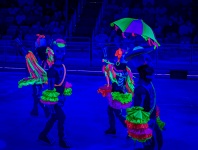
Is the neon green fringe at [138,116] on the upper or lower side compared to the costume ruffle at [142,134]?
upper

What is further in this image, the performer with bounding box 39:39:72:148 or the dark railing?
the dark railing

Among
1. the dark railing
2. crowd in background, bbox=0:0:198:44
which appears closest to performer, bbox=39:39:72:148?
the dark railing

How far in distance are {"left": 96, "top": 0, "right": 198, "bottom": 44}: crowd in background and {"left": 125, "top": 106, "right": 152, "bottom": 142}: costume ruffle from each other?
17.6 meters

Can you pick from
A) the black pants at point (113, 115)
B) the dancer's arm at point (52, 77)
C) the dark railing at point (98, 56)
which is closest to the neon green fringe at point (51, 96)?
the dancer's arm at point (52, 77)

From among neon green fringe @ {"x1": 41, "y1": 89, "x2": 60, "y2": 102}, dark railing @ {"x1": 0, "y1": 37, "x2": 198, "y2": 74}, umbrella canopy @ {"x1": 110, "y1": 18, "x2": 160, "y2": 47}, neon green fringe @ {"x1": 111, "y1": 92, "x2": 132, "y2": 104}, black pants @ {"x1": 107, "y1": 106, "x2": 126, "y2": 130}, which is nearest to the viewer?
umbrella canopy @ {"x1": 110, "y1": 18, "x2": 160, "y2": 47}

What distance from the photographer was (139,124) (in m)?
4.76

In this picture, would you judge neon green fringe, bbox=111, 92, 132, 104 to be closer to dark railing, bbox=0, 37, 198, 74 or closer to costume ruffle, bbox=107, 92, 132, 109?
costume ruffle, bbox=107, 92, 132, 109

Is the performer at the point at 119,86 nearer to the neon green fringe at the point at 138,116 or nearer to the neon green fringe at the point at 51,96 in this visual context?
the neon green fringe at the point at 51,96

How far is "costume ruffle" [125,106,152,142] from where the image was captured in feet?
15.6

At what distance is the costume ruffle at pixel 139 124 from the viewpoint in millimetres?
4762

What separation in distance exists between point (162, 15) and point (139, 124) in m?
18.8

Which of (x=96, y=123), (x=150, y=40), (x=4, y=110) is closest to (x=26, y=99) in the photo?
(x=4, y=110)

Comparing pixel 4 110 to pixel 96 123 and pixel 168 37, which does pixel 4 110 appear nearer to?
pixel 96 123

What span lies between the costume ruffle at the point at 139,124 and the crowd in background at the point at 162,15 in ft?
57.7
